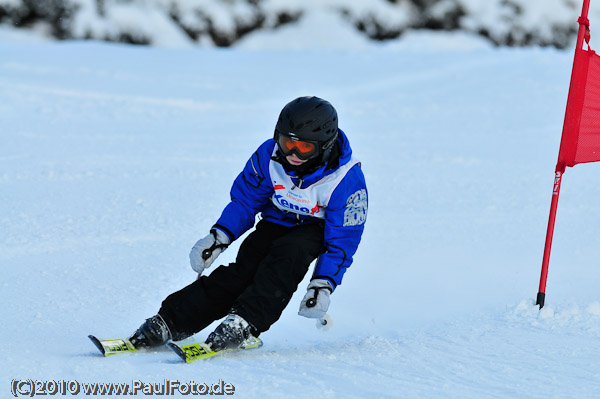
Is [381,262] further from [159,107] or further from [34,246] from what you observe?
[159,107]

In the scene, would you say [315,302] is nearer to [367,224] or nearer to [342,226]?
[342,226]

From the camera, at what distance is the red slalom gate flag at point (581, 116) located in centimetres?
356

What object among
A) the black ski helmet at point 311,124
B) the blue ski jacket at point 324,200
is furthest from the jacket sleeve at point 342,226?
the black ski helmet at point 311,124

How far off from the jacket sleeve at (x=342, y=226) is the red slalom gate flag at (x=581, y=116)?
3.39 ft

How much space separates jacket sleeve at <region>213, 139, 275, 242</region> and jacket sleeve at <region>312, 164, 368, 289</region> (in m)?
0.33

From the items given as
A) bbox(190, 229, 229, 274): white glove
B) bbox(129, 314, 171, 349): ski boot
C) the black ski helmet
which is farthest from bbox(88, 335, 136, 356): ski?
the black ski helmet

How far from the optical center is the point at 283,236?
325cm

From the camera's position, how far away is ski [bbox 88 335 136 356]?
2746 millimetres

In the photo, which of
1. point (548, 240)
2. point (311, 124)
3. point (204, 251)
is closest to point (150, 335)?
point (204, 251)

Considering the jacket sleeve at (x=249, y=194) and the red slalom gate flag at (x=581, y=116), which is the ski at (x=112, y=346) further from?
the red slalom gate flag at (x=581, y=116)

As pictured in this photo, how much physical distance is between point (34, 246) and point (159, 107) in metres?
4.47

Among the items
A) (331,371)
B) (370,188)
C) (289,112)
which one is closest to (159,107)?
(370,188)

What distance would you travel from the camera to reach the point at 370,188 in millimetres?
6371

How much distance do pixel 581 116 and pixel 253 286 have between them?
1785 millimetres
